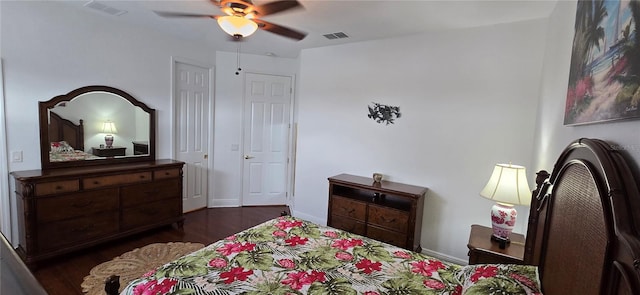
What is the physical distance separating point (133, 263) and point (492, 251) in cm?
322

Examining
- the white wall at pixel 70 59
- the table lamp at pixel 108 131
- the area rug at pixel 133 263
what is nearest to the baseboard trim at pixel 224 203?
the white wall at pixel 70 59

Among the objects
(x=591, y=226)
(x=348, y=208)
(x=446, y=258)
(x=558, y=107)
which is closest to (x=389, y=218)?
(x=348, y=208)

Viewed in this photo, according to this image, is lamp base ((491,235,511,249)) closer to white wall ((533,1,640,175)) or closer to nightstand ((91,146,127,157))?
white wall ((533,1,640,175))

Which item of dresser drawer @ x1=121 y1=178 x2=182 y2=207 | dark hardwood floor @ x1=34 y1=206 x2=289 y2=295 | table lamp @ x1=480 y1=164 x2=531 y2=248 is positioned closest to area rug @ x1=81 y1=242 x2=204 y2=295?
dark hardwood floor @ x1=34 y1=206 x2=289 y2=295

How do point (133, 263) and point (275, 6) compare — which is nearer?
point (275, 6)

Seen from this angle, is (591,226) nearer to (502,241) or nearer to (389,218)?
(502,241)

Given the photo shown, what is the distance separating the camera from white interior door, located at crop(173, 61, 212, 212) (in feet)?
13.9

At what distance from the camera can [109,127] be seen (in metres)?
3.47

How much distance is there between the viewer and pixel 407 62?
340 cm

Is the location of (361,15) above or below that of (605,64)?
above

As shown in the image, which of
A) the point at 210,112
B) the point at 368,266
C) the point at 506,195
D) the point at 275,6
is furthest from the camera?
the point at 210,112

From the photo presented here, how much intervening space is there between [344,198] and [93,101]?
3067 millimetres

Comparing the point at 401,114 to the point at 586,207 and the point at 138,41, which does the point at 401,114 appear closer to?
the point at 586,207

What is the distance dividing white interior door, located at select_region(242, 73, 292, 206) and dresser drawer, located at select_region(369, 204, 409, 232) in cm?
220
